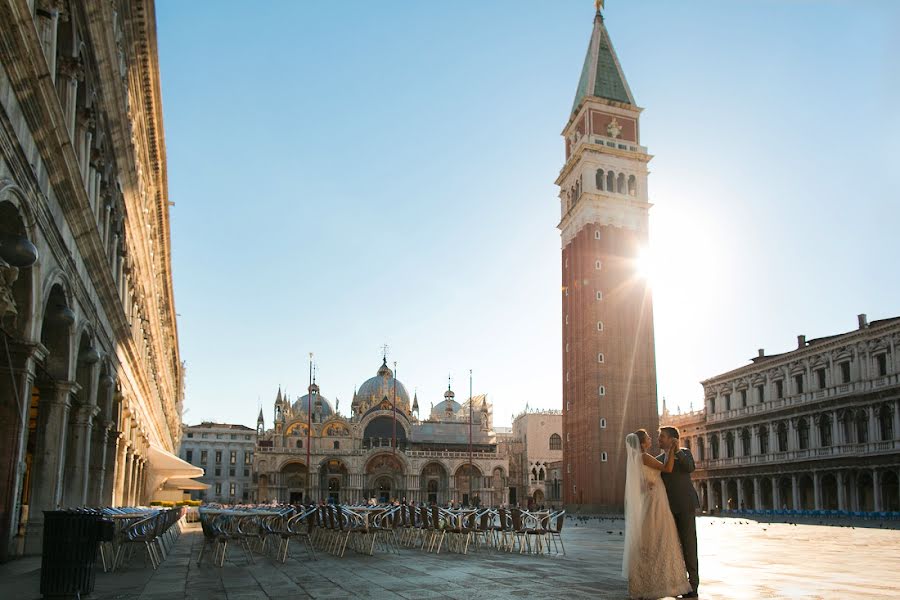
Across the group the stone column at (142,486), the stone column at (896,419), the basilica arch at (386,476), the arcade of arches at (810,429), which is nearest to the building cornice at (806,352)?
the arcade of arches at (810,429)

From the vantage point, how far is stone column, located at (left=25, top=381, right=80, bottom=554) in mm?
12156

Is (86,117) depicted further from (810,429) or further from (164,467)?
(810,429)

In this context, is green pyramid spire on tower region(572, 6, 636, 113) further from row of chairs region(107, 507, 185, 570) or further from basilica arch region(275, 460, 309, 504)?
row of chairs region(107, 507, 185, 570)

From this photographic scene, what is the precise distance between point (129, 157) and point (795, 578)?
1616 centimetres

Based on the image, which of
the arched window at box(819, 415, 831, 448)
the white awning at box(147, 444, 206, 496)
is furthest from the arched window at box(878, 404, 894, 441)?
the white awning at box(147, 444, 206, 496)

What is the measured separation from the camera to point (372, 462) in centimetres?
6975

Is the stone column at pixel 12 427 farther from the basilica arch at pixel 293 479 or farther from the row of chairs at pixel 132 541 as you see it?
the basilica arch at pixel 293 479

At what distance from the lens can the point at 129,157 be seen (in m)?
18.5

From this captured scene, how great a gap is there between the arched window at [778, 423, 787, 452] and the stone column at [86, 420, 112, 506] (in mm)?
44261

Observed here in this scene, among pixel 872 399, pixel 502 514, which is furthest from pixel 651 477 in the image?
pixel 872 399

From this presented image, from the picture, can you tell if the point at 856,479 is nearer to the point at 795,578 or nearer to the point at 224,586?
the point at 795,578

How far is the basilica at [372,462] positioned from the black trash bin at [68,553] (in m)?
58.0

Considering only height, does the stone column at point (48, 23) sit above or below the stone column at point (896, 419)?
above

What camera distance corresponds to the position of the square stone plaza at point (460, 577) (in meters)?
8.74
